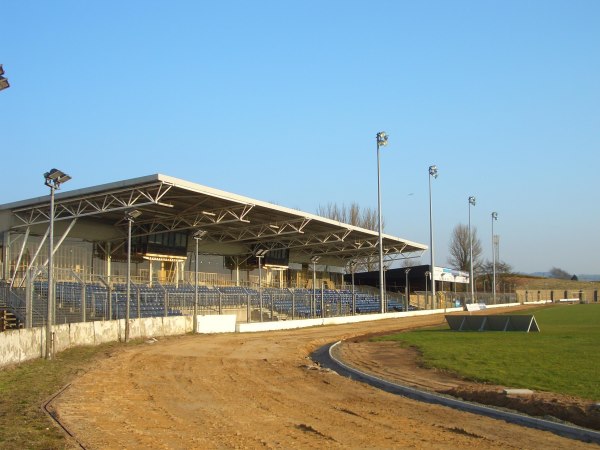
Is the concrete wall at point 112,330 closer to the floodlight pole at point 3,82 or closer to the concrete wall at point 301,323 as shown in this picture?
the concrete wall at point 301,323

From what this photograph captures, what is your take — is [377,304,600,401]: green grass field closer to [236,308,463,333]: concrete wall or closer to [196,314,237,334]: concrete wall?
[236,308,463,333]: concrete wall

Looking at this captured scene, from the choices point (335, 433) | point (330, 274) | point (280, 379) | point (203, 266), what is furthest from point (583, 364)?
point (330, 274)

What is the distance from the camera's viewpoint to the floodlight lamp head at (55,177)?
18.5 metres

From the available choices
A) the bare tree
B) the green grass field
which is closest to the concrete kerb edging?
the green grass field

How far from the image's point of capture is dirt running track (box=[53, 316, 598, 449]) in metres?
8.72

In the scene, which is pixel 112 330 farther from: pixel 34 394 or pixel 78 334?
pixel 34 394

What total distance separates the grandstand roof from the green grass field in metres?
15.3

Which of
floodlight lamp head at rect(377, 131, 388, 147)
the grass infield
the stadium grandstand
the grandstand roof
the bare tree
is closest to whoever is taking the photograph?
the grass infield

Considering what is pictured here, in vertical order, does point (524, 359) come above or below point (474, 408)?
below

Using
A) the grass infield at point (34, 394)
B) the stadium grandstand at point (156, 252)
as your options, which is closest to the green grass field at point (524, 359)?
the grass infield at point (34, 394)

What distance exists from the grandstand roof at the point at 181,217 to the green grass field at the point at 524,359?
1530cm

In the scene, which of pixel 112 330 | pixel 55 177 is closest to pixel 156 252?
pixel 112 330

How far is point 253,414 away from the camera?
35.1 feet

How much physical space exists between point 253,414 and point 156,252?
3795 cm
